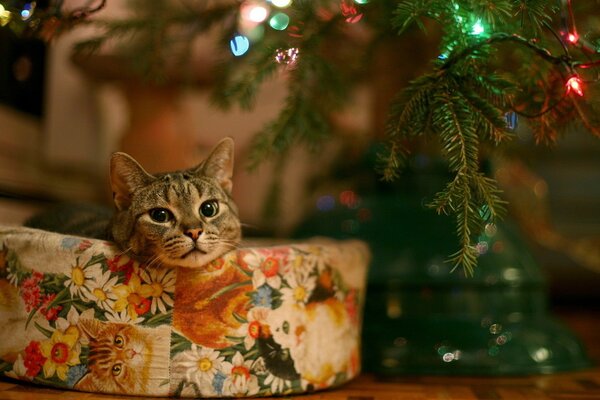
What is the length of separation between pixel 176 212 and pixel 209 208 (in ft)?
0.24

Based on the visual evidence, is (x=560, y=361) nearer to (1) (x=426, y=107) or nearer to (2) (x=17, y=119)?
(1) (x=426, y=107)

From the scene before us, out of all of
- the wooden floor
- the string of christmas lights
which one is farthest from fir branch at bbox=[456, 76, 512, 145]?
the wooden floor

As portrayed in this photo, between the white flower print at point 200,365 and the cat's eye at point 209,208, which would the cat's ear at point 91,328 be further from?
the cat's eye at point 209,208

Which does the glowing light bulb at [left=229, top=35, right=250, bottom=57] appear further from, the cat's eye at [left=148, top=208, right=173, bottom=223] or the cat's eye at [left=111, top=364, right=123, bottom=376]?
the cat's eye at [left=111, top=364, right=123, bottom=376]

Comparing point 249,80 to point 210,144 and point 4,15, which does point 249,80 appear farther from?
point 210,144

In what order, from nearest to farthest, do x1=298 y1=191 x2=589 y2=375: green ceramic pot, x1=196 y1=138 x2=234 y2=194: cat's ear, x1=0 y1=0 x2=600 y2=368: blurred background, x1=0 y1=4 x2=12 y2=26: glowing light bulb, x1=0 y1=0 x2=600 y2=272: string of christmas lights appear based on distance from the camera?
x1=0 y1=0 x2=600 y2=272: string of christmas lights
x1=0 y1=4 x2=12 y2=26: glowing light bulb
x1=196 y1=138 x2=234 y2=194: cat's ear
x1=298 y1=191 x2=589 y2=375: green ceramic pot
x1=0 y1=0 x2=600 y2=368: blurred background

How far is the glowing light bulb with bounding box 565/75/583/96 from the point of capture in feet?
3.07

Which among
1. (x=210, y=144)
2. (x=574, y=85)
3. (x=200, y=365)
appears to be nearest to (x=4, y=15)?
(x=200, y=365)

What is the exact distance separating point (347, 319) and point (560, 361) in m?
0.59

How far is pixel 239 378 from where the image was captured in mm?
1056

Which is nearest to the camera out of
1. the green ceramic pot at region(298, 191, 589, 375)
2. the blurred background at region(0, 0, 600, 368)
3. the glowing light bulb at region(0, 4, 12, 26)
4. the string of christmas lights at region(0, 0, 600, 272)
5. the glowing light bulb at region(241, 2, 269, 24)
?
the string of christmas lights at region(0, 0, 600, 272)

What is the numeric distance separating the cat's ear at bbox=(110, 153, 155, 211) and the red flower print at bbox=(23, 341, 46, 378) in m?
0.28

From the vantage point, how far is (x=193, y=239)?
1.00m

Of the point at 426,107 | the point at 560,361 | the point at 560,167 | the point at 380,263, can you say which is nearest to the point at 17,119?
the point at 380,263
